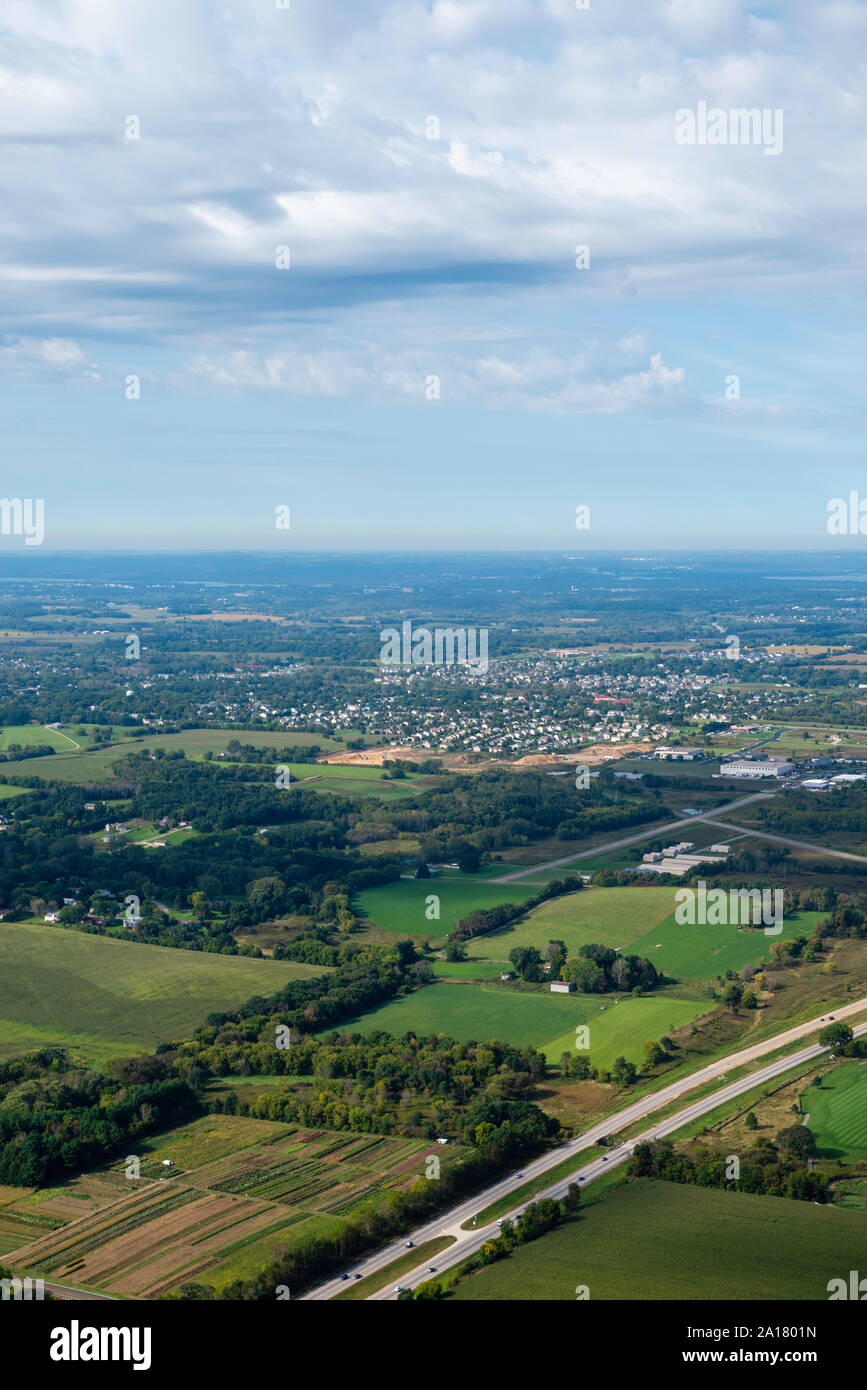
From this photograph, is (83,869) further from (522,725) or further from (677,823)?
(522,725)

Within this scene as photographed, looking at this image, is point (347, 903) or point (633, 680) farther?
point (633, 680)

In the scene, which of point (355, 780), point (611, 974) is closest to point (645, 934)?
point (611, 974)

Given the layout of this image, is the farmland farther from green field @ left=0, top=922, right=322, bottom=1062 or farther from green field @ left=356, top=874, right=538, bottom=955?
green field @ left=356, top=874, right=538, bottom=955

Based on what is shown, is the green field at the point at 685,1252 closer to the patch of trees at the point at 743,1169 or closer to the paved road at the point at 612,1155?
the patch of trees at the point at 743,1169

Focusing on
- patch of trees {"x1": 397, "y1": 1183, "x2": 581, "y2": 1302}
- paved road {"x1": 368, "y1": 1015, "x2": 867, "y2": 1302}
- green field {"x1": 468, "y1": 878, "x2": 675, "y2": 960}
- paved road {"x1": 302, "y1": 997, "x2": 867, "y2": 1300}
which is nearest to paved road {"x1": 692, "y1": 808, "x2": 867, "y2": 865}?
green field {"x1": 468, "y1": 878, "x2": 675, "y2": 960}
